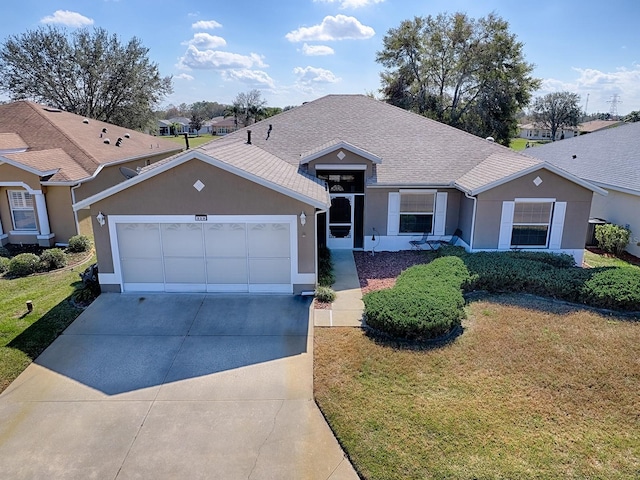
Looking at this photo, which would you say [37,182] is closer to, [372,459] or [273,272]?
[273,272]

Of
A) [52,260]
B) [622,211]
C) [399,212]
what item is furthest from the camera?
[622,211]

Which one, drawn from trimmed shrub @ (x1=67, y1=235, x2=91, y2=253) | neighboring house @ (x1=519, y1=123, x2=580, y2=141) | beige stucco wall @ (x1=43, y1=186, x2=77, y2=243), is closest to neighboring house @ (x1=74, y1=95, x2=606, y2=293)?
trimmed shrub @ (x1=67, y1=235, x2=91, y2=253)

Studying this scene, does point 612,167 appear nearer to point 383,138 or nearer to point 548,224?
point 548,224

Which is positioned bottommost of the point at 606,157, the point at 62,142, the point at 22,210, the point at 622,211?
the point at 622,211

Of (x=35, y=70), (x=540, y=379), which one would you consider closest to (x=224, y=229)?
(x=540, y=379)

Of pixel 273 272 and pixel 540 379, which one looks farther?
pixel 273 272

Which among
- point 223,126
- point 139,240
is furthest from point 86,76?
point 223,126

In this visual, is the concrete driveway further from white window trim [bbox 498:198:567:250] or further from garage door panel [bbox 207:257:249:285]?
white window trim [bbox 498:198:567:250]
